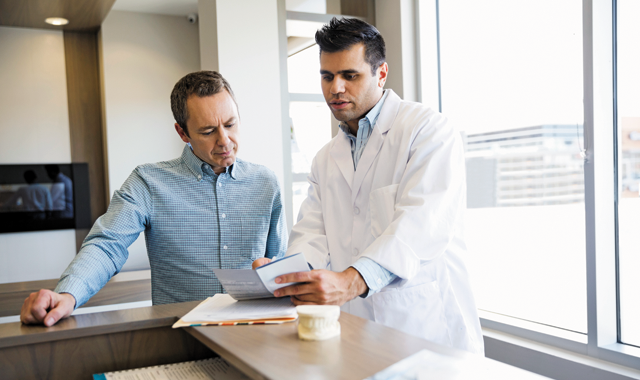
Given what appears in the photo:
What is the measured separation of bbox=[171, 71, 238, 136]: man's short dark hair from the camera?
1.44 metres

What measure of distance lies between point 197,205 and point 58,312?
21.7 inches

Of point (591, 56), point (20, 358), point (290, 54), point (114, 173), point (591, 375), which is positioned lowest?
point (591, 375)

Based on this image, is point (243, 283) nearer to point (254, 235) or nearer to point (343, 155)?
point (254, 235)

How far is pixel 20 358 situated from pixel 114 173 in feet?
11.1

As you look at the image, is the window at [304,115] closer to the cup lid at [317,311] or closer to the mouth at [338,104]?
the mouth at [338,104]

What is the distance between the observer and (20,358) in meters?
0.95

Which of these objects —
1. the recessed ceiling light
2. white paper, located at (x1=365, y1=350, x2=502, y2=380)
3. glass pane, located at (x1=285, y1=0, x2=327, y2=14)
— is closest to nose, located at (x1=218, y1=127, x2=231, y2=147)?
white paper, located at (x1=365, y1=350, x2=502, y2=380)

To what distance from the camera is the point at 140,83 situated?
421 centimetres

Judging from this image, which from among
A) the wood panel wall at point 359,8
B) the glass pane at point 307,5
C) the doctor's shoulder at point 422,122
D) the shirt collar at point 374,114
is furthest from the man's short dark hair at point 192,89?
the glass pane at point 307,5

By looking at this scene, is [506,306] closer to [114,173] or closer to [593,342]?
[593,342]

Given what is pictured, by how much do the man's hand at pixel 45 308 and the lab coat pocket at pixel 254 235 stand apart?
1.82ft

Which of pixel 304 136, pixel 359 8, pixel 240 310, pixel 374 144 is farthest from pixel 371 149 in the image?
pixel 359 8

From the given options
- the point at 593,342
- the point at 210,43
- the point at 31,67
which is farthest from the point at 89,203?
the point at 593,342

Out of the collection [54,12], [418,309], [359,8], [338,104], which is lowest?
[418,309]
